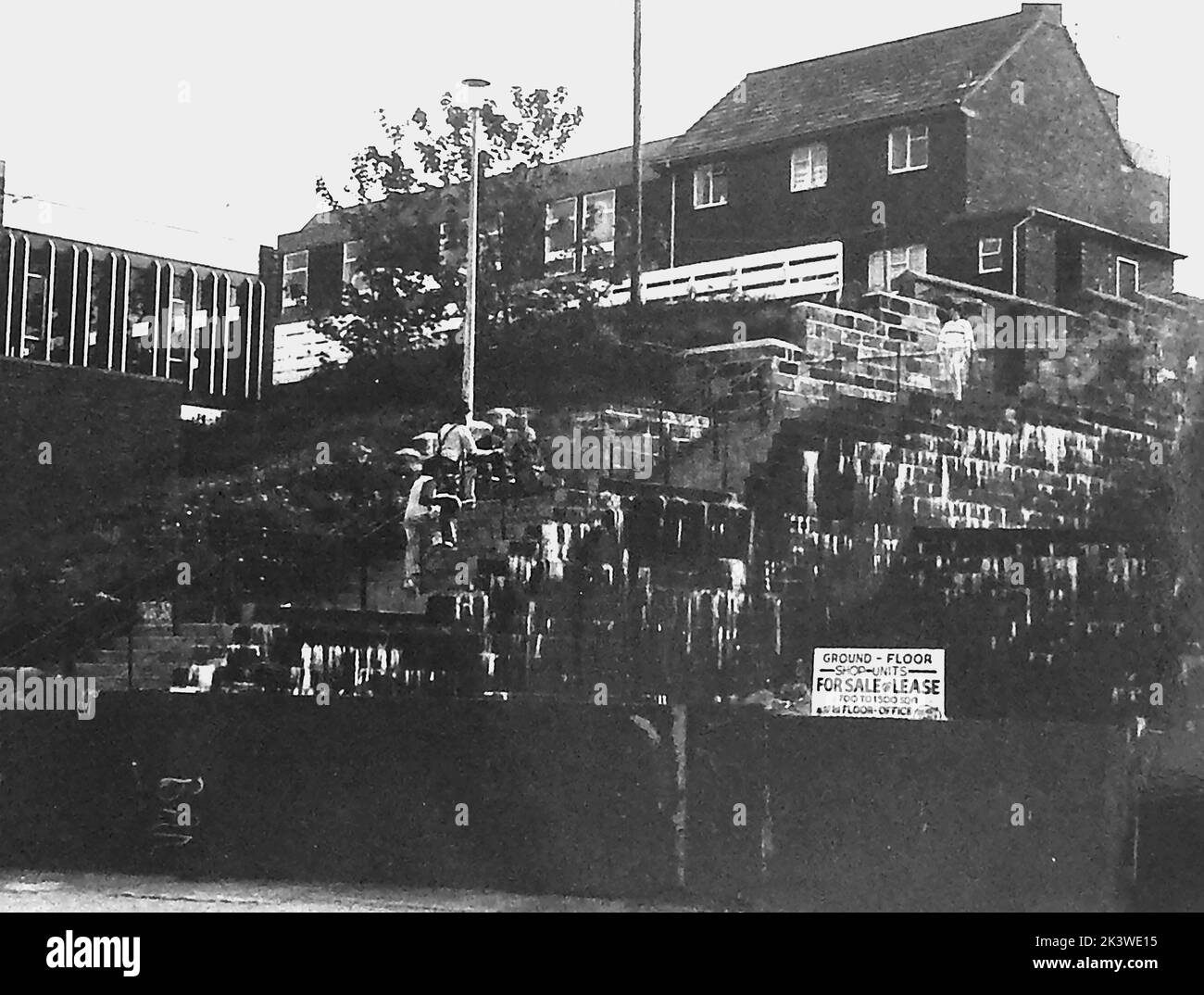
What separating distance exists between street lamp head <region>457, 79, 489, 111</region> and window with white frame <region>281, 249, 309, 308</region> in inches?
36.2

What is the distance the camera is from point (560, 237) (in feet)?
28.3

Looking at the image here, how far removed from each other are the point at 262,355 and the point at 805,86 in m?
2.54

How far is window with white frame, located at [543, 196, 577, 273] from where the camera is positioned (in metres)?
8.64

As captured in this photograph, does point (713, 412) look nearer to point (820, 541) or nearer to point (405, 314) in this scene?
point (820, 541)

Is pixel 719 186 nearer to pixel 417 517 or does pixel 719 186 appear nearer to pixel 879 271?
pixel 879 271

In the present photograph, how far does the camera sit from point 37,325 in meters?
8.95

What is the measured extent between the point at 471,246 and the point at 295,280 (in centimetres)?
81

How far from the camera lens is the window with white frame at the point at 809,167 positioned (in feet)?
27.8

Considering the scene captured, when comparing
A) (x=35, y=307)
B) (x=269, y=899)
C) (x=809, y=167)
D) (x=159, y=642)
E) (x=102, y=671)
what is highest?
(x=809, y=167)

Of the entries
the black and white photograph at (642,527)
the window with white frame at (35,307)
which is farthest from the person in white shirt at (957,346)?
the window with white frame at (35,307)

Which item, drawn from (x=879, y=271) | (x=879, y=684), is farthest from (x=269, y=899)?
(x=879, y=271)

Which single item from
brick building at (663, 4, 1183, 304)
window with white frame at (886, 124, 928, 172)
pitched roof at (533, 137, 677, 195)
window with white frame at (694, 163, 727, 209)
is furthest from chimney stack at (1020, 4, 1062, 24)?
pitched roof at (533, 137, 677, 195)
